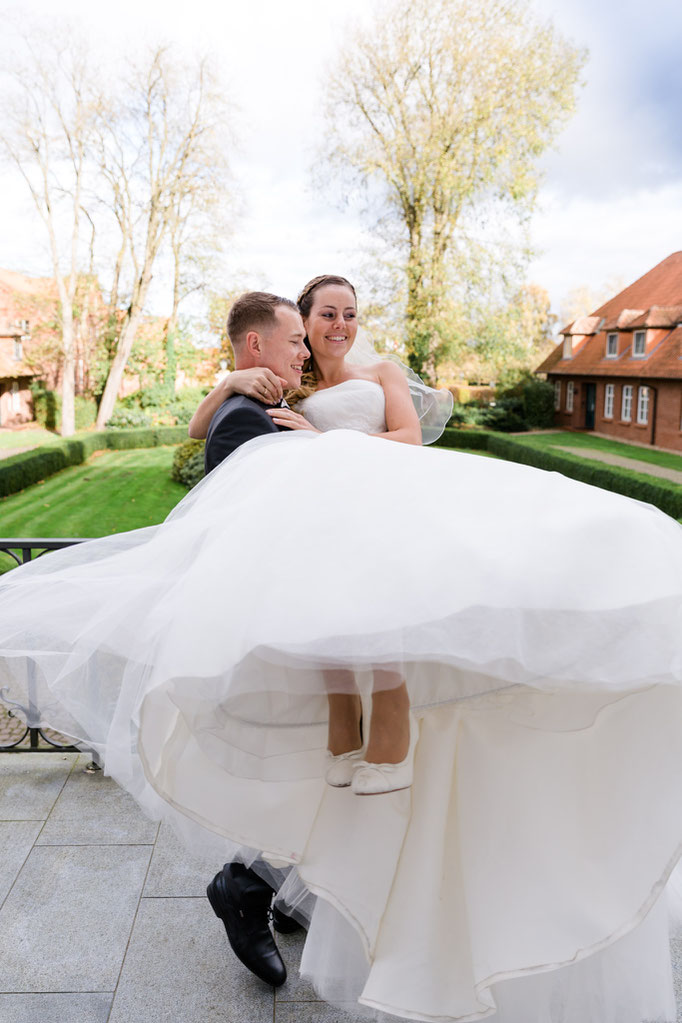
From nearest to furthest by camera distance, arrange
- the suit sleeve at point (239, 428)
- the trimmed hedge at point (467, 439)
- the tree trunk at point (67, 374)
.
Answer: the suit sleeve at point (239, 428) → the tree trunk at point (67, 374) → the trimmed hedge at point (467, 439)

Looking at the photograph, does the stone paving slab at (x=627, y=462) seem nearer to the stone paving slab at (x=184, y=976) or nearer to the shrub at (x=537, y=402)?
the shrub at (x=537, y=402)

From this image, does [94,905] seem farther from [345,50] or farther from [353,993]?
[345,50]

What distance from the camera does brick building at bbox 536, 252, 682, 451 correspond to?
73.8 ft

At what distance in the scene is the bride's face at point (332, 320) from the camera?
2.35 m

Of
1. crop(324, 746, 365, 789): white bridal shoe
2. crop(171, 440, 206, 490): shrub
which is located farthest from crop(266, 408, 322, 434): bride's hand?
crop(171, 440, 206, 490): shrub

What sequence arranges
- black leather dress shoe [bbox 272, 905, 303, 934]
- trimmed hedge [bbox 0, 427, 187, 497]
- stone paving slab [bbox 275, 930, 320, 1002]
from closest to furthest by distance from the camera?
stone paving slab [bbox 275, 930, 320, 1002], black leather dress shoe [bbox 272, 905, 303, 934], trimmed hedge [bbox 0, 427, 187, 497]

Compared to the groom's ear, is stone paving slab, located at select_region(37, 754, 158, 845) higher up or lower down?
lower down

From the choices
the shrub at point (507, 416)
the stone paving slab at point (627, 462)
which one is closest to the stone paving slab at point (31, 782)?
the stone paving slab at point (627, 462)

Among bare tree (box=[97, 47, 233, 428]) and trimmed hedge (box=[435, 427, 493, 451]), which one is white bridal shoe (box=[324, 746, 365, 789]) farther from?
bare tree (box=[97, 47, 233, 428])

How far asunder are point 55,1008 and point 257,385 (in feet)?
5.18

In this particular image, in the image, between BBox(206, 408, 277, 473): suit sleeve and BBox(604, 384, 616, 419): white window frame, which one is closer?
BBox(206, 408, 277, 473): suit sleeve

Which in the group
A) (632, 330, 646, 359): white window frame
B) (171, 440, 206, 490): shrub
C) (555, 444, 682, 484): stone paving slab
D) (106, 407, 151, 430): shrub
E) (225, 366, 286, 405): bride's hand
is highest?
(632, 330, 646, 359): white window frame

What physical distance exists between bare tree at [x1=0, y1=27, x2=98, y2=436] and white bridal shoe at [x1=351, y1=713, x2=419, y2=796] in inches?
975

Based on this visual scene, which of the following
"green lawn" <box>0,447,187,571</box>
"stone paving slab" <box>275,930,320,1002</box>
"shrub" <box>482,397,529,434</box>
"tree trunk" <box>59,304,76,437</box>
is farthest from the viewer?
"shrub" <box>482,397,529,434</box>
